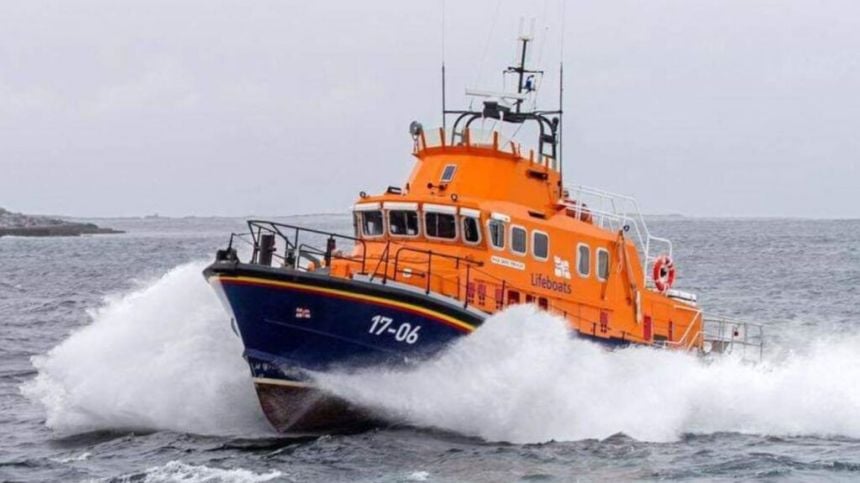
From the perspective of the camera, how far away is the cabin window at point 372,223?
1741cm

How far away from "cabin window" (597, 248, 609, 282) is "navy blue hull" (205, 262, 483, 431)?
3349 mm

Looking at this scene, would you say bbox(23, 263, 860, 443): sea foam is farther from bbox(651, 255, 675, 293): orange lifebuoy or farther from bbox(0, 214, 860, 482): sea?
bbox(651, 255, 675, 293): orange lifebuoy

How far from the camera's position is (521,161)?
1791 cm

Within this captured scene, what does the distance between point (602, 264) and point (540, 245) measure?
143 centimetres

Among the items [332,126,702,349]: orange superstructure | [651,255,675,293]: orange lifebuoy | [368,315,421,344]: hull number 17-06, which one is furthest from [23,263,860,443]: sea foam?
[651,255,675,293]: orange lifebuoy

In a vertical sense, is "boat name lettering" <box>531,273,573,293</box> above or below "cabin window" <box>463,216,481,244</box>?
below

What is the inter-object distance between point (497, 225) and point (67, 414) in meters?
A: 6.61

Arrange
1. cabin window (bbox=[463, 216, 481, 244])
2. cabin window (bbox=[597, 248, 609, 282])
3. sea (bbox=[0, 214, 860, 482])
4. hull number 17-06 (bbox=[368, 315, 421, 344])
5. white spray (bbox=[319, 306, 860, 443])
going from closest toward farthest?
sea (bbox=[0, 214, 860, 482]) < hull number 17-06 (bbox=[368, 315, 421, 344]) < white spray (bbox=[319, 306, 860, 443]) < cabin window (bbox=[463, 216, 481, 244]) < cabin window (bbox=[597, 248, 609, 282])

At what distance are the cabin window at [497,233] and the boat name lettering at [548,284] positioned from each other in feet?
2.49

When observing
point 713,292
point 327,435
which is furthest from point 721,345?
point 713,292

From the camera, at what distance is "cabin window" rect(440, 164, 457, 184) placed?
694 inches

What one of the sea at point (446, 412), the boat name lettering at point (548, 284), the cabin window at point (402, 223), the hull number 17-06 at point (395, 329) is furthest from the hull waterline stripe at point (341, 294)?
the boat name lettering at point (548, 284)

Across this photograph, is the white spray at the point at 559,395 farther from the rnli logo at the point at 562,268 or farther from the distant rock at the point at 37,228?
the distant rock at the point at 37,228

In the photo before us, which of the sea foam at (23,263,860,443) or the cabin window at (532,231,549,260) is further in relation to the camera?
the cabin window at (532,231,549,260)
